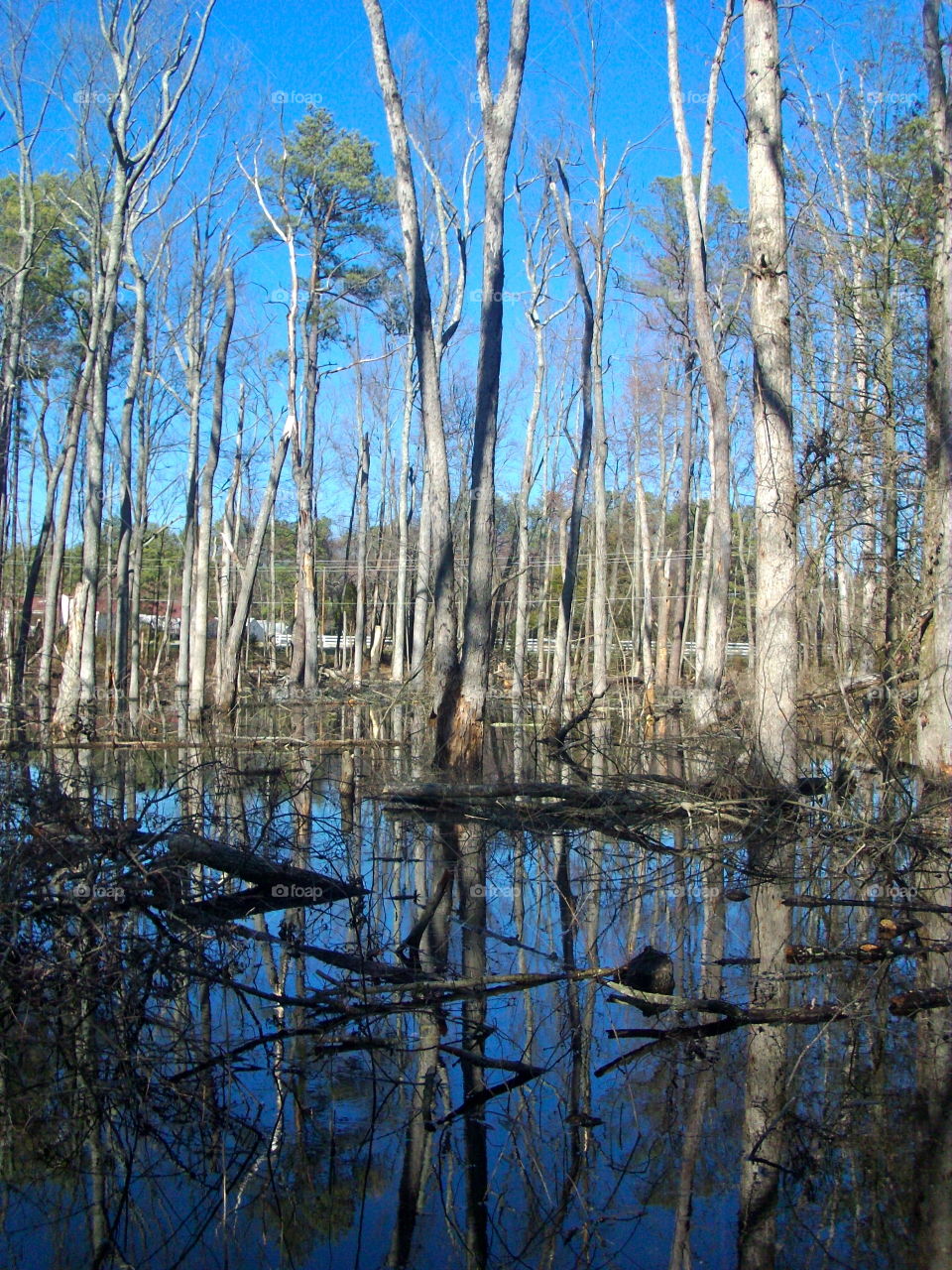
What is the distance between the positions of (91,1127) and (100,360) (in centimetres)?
1720

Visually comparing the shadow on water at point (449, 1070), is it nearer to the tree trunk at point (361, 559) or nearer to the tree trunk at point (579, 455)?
the tree trunk at point (579, 455)

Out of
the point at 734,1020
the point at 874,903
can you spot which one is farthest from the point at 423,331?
the point at 734,1020

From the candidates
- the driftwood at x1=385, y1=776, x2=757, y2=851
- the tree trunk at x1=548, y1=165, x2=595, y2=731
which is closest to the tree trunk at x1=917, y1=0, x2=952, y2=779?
the driftwood at x1=385, y1=776, x2=757, y2=851

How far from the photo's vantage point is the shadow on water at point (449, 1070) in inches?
111

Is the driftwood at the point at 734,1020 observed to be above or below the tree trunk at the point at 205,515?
below

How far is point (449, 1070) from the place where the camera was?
→ 3.79 m

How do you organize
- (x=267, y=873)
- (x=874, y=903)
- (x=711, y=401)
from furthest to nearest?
(x=711, y=401) → (x=267, y=873) → (x=874, y=903)

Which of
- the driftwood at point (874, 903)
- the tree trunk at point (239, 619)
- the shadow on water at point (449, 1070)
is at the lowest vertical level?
the shadow on water at point (449, 1070)

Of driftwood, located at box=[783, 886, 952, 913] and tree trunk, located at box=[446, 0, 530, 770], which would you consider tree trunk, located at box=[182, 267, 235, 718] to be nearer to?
tree trunk, located at box=[446, 0, 530, 770]

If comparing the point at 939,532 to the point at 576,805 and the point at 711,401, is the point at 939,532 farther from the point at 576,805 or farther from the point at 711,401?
the point at 711,401

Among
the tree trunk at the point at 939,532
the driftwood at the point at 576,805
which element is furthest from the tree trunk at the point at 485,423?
the tree trunk at the point at 939,532

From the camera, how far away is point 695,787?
8.56m

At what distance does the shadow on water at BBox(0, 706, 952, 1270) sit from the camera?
2826mm

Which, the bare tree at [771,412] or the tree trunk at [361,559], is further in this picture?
the tree trunk at [361,559]
